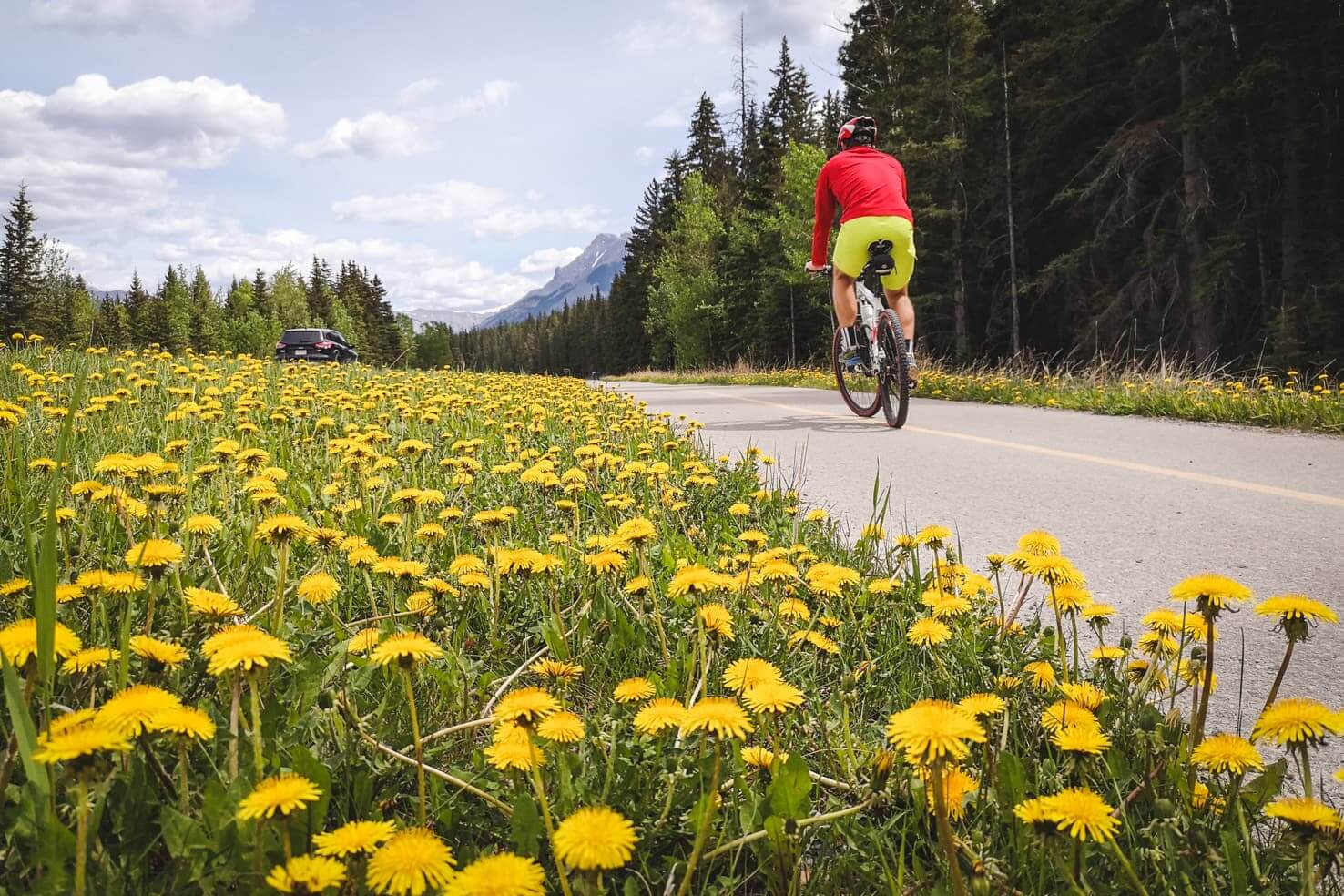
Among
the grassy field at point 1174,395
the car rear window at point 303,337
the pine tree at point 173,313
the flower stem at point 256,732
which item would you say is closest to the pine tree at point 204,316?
the pine tree at point 173,313

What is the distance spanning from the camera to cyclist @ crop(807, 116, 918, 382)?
244 inches

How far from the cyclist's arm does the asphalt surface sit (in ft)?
5.23

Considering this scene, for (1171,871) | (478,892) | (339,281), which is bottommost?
(1171,871)

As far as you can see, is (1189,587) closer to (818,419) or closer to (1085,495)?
(1085,495)

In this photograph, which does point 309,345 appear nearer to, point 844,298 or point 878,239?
point 844,298

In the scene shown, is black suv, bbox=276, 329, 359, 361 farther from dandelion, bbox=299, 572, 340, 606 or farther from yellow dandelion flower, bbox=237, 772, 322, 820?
yellow dandelion flower, bbox=237, 772, 322, 820

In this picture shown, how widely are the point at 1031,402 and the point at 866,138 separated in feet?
14.4

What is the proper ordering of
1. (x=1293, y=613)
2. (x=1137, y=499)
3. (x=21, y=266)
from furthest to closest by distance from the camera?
(x=21, y=266) < (x=1137, y=499) < (x=1293, y=613)

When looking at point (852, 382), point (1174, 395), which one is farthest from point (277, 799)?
point (1174, 395)

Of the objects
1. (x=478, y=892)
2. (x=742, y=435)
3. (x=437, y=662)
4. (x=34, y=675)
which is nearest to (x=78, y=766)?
(x=34, y=675)

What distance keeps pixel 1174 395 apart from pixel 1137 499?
5072mm

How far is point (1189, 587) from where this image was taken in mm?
1262

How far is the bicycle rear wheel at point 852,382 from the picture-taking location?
6.94 m

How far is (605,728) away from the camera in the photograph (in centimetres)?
140
